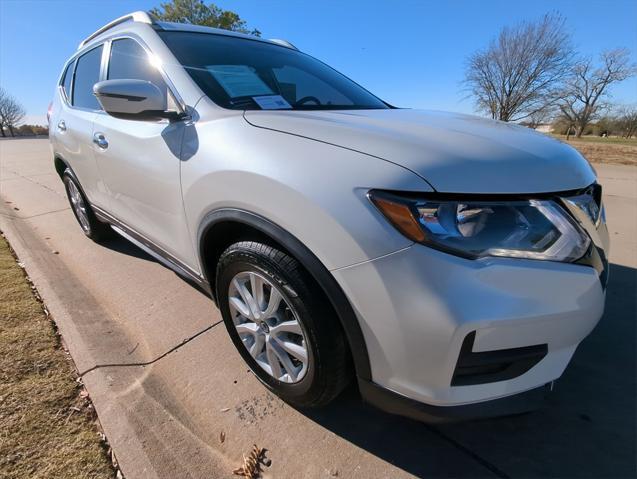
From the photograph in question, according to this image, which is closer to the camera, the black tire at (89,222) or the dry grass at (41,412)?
the dry grass at (41,412)

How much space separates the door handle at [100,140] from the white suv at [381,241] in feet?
2.43

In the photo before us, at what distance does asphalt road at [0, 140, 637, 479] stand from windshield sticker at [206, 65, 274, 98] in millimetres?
1426

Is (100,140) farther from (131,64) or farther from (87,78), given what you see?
(87,78)

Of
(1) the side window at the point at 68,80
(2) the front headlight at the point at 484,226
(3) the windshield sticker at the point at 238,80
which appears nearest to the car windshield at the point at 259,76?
(3) the windshield sticker at the point at 238,80

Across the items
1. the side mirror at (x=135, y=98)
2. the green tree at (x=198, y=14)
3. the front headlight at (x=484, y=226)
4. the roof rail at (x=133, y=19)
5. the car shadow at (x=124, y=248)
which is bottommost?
the car shadow at (x=124, y=248)

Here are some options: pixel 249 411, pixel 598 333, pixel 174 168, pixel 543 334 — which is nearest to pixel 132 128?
pixel 174 168

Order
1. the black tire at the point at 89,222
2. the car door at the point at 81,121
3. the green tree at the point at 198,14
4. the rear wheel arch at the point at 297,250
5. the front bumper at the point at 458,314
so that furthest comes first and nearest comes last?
1. the green tree at the point at 198,14
2. the black tire at the point at 89,222
3. the car door at the point at 81,121
4. the rear wheel arch at the point at 297,250
5. the front bumper at the point at 458,314

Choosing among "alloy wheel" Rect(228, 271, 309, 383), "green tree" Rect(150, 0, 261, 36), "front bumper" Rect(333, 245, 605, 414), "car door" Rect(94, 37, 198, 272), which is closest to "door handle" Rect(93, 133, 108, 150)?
"car door" Rect(94, 37, 198, 272)

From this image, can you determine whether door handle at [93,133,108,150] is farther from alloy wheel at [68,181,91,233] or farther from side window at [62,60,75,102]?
side window at [62,60,75,102]

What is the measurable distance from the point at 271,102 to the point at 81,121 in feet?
6.32

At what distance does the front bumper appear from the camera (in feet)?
3.57

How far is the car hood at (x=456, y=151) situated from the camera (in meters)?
1.16

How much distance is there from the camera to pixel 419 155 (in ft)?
3.92

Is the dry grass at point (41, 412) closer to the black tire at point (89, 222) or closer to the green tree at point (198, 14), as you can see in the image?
the black tire at point (89, 222)
